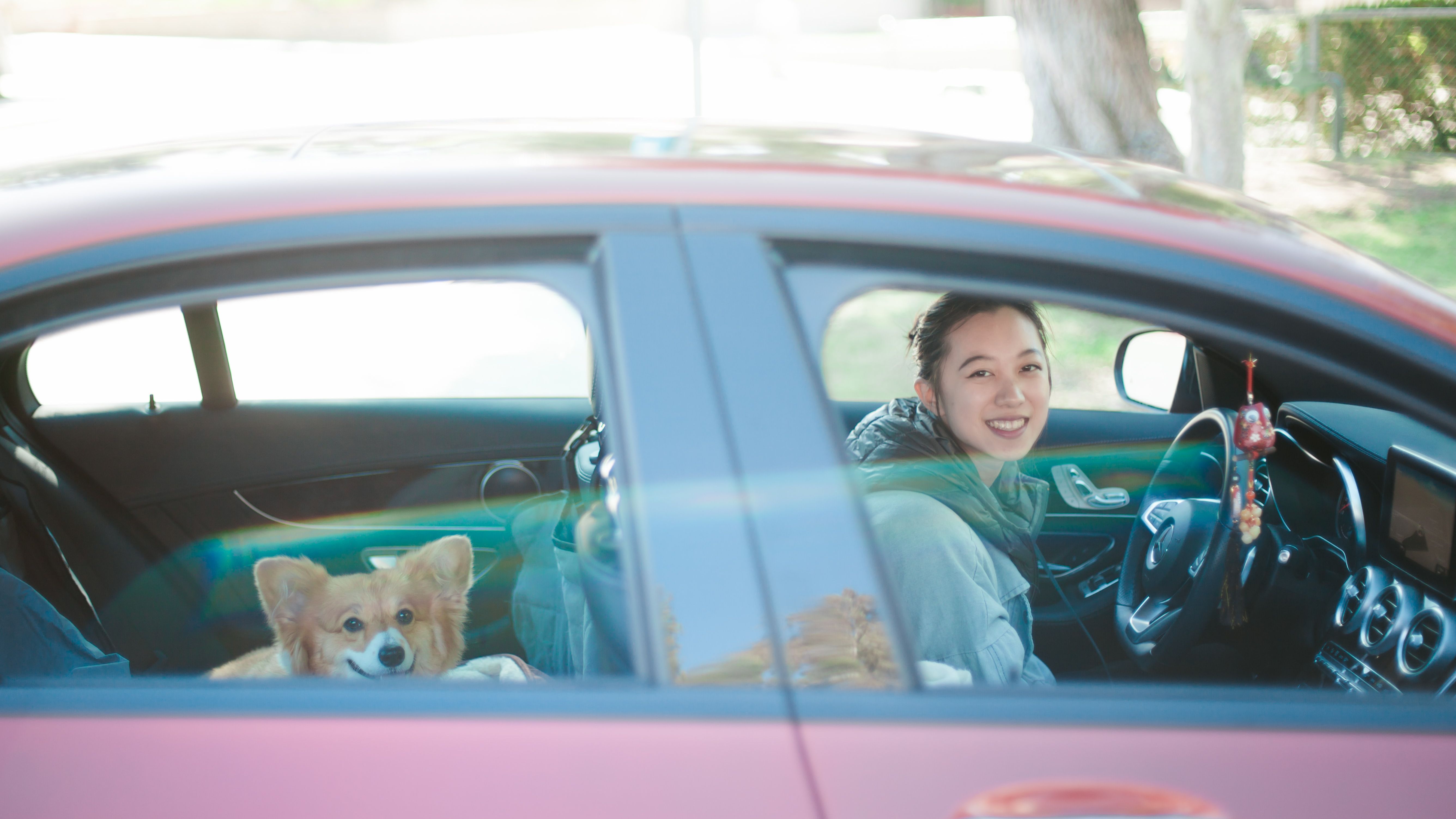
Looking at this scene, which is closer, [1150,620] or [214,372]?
[1150,620]

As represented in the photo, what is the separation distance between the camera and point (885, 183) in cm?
139

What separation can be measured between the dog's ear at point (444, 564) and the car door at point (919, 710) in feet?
4.39

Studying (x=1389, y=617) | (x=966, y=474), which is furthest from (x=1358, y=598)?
(x=966, y=474)

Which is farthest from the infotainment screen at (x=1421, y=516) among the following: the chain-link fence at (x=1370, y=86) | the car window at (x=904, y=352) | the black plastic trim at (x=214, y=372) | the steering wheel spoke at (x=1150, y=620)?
the chain-link fence at (x=1370, y=86)

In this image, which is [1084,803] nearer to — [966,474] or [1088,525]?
[966,474]

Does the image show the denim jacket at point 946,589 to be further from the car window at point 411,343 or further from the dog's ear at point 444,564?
the car window at point 411,343

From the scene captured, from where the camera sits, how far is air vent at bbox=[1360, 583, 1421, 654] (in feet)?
6.24

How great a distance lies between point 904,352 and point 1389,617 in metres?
4.90

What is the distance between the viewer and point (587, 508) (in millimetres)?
1990

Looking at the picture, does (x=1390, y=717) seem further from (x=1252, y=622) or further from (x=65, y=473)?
(x=65, y=473)

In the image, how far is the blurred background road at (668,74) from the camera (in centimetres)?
1141

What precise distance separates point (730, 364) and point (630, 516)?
0.20 m

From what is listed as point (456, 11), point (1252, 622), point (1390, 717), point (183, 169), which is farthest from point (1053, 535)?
point (456, 11)

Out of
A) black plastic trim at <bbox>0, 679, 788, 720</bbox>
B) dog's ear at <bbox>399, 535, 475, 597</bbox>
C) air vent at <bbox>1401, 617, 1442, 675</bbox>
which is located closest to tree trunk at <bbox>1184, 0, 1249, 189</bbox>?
air vent at <bbox>1401, 617, 1442, 675</bbox>
